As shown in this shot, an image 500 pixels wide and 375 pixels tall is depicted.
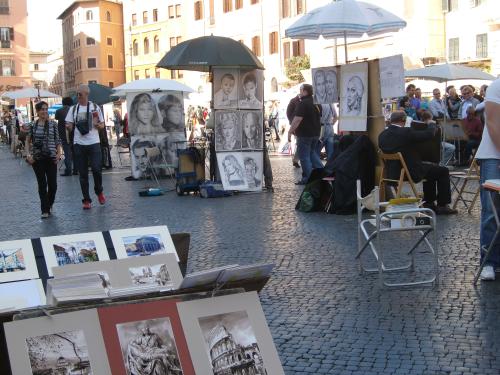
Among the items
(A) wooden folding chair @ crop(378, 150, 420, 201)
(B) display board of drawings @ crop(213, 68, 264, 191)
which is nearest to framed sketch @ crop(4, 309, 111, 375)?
(A) wooden folding chair @ crop(378, 150, 420, 201)

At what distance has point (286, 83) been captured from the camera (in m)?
45.5

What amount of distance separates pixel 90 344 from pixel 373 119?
7962mm

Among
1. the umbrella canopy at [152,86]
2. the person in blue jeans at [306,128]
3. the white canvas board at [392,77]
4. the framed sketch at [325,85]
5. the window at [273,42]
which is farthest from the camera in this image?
the window at [273,42]

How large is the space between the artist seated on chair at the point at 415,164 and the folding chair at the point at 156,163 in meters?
6.96

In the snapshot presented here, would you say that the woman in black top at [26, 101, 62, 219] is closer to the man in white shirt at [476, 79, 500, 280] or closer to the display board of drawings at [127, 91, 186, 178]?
the display board of drawings at [127, 91, 186, 178]

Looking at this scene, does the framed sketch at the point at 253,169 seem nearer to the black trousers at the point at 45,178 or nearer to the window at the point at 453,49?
the black trousers at the point at 45,178

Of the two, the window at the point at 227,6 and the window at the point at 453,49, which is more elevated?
the window at the point at 227,6

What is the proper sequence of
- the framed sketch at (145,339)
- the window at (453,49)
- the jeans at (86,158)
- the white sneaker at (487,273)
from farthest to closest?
the window at (453,49) < the jeans at (86,158) < the white sneaker at (487,273) < the framed sketch at (145,339)

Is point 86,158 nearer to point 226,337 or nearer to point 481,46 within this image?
point 226,337

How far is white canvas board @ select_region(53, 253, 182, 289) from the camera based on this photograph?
294cm

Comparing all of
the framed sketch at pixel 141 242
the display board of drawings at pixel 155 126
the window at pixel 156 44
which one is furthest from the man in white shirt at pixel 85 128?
the window at pixel 156 44

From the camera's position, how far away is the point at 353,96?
10.5 meters

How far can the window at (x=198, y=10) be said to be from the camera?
194ft

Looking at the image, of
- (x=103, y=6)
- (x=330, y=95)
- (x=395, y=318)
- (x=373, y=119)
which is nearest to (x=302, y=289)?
(x=395, y=318)
